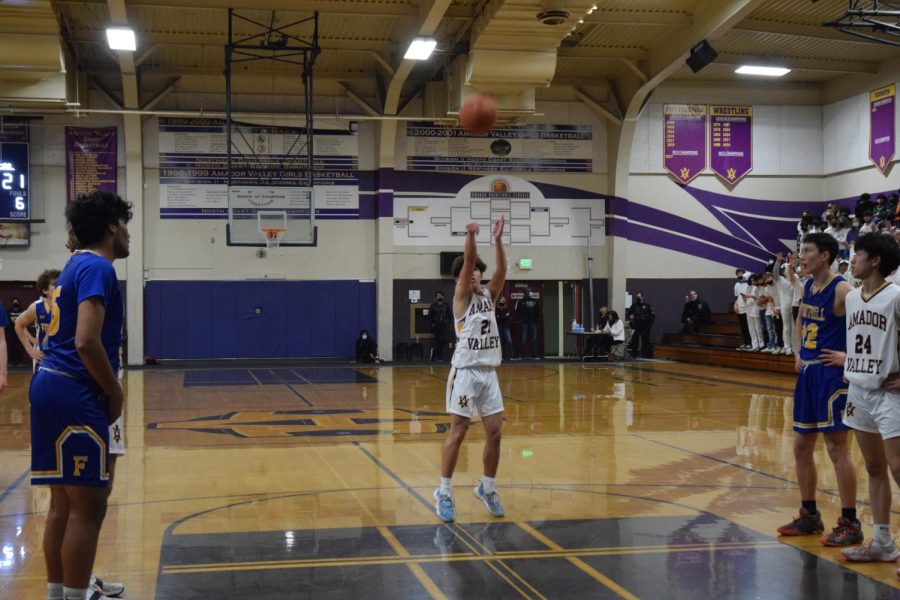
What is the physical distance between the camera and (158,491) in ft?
23.0

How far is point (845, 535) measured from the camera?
211 inches

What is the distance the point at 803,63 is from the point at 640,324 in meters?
8.02

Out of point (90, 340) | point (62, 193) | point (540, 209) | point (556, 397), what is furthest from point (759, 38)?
point (90, 340)

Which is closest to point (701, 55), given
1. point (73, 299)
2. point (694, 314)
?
point (694, 314)

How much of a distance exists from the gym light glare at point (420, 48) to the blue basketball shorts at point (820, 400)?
46.9 feet

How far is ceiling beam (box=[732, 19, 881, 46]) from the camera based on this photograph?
67.8ft

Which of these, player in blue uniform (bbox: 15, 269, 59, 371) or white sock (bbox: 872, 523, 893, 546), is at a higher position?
player in blue uniform (bbox: 15, 269, 59, 371)

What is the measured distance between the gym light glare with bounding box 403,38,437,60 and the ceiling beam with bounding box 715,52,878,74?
844 centimetres

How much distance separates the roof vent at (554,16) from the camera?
53.4ft

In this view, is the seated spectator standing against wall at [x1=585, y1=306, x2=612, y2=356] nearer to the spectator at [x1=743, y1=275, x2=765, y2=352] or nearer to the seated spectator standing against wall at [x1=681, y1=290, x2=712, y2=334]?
the seated spectator standing against wall at [x1=681, y1=290, x2=712, y2=334]

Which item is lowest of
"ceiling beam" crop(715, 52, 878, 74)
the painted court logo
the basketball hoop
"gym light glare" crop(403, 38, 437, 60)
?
the painted court logo

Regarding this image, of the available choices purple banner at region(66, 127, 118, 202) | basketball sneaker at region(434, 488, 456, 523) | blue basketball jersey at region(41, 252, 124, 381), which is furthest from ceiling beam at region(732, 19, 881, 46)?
blue basketball jersey at region(41, 252, 124, 381)

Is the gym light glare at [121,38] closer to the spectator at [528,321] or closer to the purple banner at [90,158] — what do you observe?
the purple banner at [90,158]

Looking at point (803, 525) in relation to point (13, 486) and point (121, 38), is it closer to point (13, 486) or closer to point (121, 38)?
point (13, 486)
